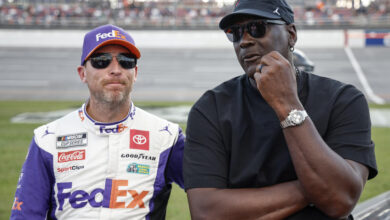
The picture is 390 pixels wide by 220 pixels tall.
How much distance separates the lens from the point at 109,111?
2.72m

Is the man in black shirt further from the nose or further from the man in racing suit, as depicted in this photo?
the man in racing suit

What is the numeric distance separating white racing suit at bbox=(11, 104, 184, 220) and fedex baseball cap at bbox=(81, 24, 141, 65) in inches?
15.0

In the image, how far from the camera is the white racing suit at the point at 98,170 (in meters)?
2.57

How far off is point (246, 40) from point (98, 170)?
113 cm

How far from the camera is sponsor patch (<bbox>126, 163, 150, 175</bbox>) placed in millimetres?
2645

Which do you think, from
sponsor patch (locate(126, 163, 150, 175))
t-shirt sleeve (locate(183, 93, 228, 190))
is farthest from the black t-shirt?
sponsor patch (locate(126, 163, 150, 175))

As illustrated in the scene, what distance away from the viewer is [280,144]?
2.04 m

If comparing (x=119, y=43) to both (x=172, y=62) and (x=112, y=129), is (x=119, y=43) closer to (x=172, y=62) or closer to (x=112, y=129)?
(x=112, y=129)

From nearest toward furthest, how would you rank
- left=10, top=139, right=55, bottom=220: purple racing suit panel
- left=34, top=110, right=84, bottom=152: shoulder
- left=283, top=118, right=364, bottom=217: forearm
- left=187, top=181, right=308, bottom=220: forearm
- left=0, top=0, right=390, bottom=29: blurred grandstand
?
left=283, top=118, right=364, bottom=217: forearm → left=187, top=181, right=308, bottom=220: forearm → left=10, top=139, right=55, bottom=220: purple racing suit panel → left=34, top=110, right=84, bottom=152: shoulder → left=0, top=0, right=390, bottom=29: blurred grandstand

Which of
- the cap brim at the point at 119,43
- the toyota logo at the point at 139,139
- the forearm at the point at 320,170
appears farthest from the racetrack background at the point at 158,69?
the forearm at the point at 320,170

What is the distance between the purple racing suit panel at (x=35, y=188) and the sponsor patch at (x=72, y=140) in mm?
95

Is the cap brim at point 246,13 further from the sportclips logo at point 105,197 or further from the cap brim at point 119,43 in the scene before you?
the sportclips logo at point 105,197

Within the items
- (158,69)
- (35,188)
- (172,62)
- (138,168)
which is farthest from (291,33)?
(172,62)

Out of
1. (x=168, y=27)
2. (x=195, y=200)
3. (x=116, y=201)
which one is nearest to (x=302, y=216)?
(x=195, y=200)
